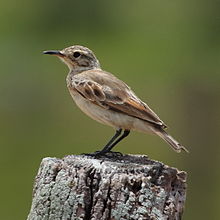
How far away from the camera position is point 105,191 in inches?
310

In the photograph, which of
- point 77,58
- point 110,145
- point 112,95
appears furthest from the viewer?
point 77,58

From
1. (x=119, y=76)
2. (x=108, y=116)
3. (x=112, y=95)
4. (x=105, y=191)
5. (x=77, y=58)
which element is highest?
(x=119, y=76)

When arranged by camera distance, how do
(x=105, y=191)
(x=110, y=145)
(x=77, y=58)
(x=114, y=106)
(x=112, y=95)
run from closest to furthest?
(x=105, y=191) < (x=110, y=145) < (x=114, y=106) < (x=112, y=95) < (x=77, y=58)

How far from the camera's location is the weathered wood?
786 cm

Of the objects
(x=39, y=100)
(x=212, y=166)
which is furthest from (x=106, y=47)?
(x=212, y=166)

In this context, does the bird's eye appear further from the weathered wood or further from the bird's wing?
the weathered wood

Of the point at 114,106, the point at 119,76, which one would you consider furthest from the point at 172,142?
the point at 119,76

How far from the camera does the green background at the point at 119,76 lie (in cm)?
1805

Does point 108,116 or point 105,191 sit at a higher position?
point 108,116

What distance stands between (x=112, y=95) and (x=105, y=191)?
3028 millimetres

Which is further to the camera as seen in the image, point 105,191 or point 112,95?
point 112,95

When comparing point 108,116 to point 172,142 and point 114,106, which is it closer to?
point 114,106

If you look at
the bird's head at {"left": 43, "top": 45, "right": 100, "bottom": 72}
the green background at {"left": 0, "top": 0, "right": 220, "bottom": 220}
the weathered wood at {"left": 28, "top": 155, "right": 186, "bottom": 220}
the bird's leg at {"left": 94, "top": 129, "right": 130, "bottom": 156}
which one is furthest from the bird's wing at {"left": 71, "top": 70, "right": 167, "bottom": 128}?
the green background at {"left": 0, "top": 0, "right": 220, "bottom": 220}

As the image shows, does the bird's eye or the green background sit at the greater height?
the green background
